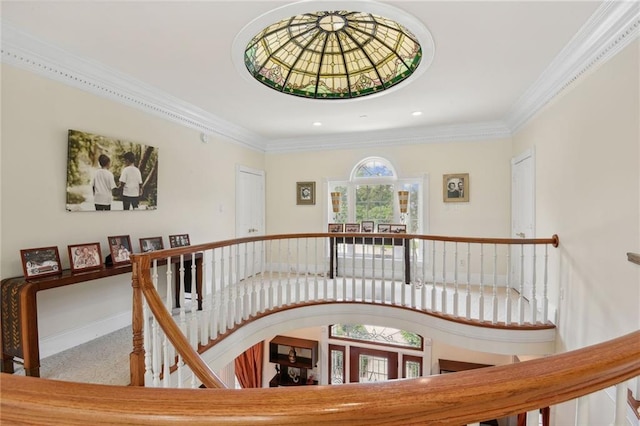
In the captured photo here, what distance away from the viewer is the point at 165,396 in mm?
473

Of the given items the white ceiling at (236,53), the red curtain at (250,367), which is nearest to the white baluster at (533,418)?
the white ceiling at (236,53)

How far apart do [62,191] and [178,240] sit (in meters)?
1.30

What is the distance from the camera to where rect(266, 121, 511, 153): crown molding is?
4.48m

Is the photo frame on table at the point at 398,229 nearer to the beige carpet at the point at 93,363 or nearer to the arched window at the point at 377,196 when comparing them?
the arched window at the point at 377,196

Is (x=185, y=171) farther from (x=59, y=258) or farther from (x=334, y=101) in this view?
(x=334, y=101)

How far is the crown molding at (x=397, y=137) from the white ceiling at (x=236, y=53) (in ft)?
0.75

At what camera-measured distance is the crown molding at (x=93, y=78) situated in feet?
7.30

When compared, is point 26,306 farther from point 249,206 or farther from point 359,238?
point 359,238

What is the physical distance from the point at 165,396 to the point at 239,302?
266 centimetres

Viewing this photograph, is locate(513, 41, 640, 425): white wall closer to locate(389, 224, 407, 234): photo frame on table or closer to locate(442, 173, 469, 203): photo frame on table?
locate(442, 173, 469, 203): photo frame on table

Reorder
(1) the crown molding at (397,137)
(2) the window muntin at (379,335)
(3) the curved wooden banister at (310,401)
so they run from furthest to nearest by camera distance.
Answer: (2) the window muntin at (379,335)
(1) the crown molding at (397,137)
(3) the curved wooden banister at (310,401)

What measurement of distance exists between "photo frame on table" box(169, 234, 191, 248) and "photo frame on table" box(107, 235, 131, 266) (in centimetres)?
54

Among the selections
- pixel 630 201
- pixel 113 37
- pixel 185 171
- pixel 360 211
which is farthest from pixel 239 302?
pixel 630 201

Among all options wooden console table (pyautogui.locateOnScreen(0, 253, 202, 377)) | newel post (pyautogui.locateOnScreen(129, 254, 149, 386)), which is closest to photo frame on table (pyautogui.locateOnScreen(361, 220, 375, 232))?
newel post (pyautogui.locateOnScreen(129, 254, 149, 386))
